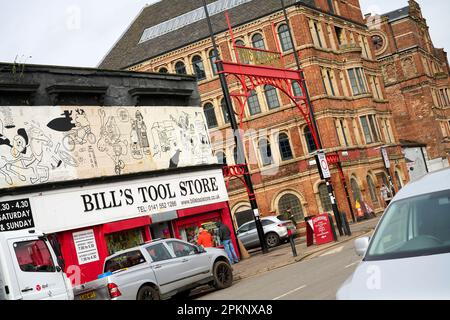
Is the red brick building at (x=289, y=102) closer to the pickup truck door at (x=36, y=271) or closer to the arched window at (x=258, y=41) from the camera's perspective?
the arched window at (x=258, y=41)

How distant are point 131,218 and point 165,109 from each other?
223 inches

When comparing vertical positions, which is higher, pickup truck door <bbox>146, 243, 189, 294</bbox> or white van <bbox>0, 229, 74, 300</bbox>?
white van <bbox>0, 229, 74, 300</bbox>

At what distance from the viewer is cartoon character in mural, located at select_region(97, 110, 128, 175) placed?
23.0m

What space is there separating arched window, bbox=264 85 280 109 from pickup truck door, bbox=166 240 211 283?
103 feet

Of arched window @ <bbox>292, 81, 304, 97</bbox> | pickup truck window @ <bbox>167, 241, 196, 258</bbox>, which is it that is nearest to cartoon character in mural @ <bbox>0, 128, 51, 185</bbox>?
pickup truck window @ <bbox>167, 241, 196, 258</bbox>

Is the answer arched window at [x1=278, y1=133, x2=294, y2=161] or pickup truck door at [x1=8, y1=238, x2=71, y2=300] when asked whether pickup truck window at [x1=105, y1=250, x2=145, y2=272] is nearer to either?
pickup truck door at [x1=8, y1=238, x2=71, y2=300]

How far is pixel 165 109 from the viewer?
26375 mm

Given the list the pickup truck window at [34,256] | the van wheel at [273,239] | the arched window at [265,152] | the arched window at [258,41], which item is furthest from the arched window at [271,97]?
the pickup truck window at [34,256]

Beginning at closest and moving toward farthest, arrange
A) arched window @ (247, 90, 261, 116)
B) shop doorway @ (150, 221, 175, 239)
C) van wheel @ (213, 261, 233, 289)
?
van wheel @ (213, 261, 233, 289) < shop doorway @ (150, 221, 175, 239) < arched window @ (247, 90, 261, 116)

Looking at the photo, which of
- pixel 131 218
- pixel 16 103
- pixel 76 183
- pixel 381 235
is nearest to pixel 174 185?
pixel 131 218

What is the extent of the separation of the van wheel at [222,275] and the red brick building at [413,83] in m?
54.5

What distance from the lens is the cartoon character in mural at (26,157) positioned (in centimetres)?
1961

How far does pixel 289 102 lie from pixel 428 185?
40590mm

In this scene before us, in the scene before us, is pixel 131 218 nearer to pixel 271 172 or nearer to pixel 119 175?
pixel 119 175
